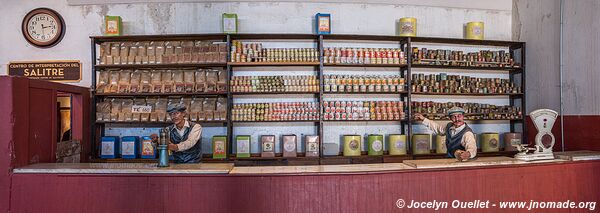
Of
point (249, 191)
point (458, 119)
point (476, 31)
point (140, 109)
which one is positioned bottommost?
point (249, 191)

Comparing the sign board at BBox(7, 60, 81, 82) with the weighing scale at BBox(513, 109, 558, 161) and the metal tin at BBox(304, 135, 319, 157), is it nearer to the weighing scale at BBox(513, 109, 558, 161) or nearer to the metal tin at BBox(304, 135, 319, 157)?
the metal tin at BBox(304, 135, 319, 157)

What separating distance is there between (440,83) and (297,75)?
75.6 inches

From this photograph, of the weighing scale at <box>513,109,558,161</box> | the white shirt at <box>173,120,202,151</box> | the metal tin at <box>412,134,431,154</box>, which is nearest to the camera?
the weighing scale at <box>513,109,558,161</box>

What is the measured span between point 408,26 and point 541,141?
2457 millimetres

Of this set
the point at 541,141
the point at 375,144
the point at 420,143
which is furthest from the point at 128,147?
the point at 541,141

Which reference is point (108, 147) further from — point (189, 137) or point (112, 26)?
point (189, 137)

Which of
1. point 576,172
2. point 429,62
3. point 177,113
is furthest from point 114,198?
point 429,62

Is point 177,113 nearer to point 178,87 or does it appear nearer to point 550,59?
point 178,87

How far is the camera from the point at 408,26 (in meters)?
5.16

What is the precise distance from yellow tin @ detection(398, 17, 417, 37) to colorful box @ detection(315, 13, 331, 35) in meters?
1.00

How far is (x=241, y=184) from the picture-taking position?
2.53 metres

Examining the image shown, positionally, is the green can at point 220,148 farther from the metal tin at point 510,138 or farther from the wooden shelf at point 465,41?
the metal tin at point 510,138

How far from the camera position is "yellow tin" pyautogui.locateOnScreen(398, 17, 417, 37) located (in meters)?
5.15

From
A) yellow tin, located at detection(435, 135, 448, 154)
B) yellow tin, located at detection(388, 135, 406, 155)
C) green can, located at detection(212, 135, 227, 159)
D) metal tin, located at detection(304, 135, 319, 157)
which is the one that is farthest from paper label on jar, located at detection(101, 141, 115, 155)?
yellow tin, located at detection(435, 135, 448, 154)
